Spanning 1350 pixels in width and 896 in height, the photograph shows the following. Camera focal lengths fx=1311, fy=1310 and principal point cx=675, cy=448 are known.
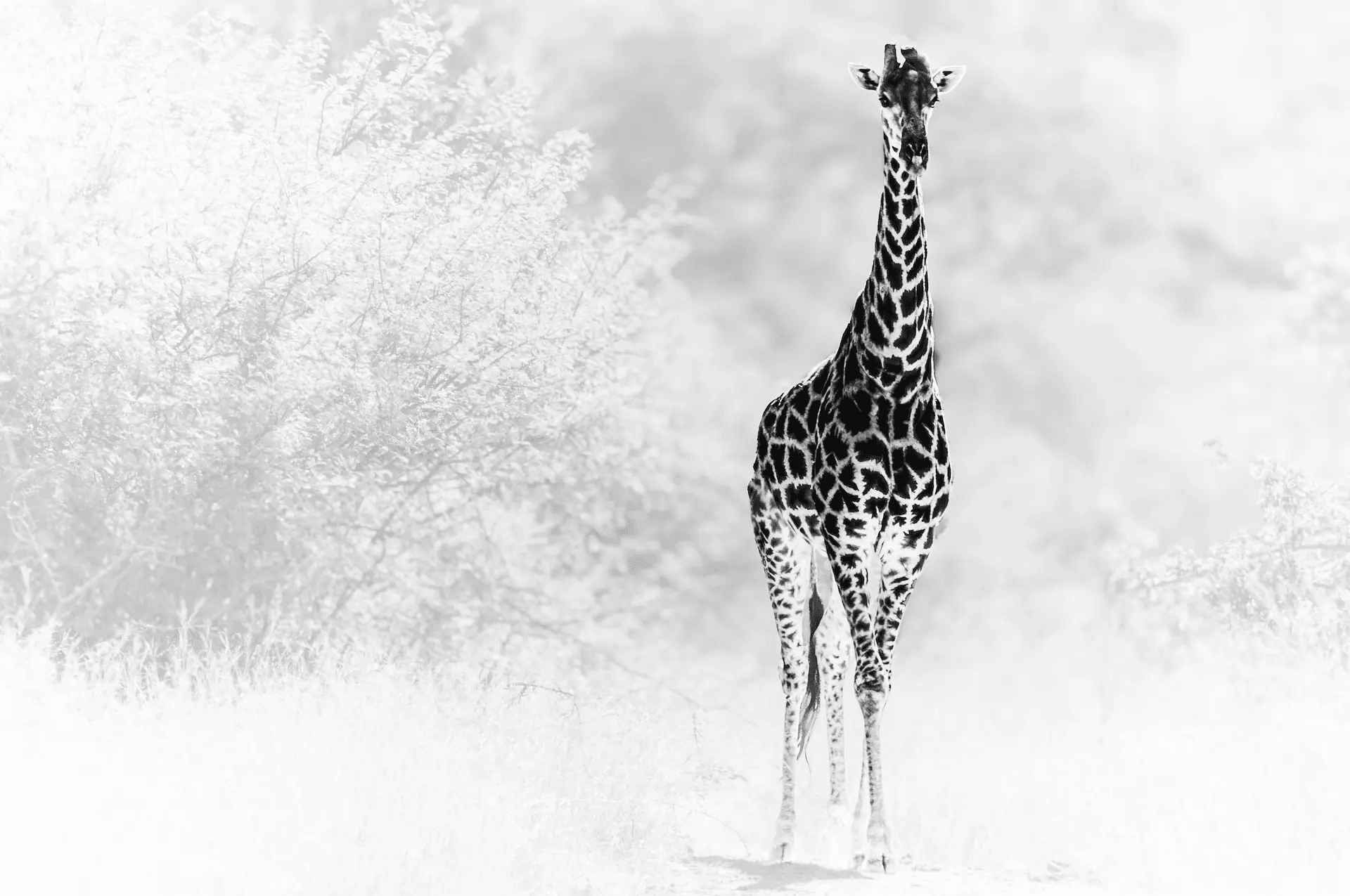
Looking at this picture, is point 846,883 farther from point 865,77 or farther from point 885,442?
point 865,77

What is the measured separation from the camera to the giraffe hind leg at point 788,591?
881 centimetres

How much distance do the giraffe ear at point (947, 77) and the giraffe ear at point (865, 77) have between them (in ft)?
1.07

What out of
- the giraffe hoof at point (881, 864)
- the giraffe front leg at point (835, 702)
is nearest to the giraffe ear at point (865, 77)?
the giraffe front leg at point (835, 702)

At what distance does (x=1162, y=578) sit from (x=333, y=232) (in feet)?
33.3

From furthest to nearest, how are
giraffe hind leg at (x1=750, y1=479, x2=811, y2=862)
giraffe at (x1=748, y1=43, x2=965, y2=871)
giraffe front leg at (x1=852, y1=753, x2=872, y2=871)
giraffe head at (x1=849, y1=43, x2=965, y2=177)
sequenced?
1. giraffe hind leg at (x1=750, y1=479, x2=811, y2=862)
2. giraffe front leg at (x1=852, y1=753, x2=872, y2=871)
3. giraffe at (x1=748, y1=43, x2=965, y2=871)
4. giraffe head at (x1=849, y1=43, x2=965, y2=177)

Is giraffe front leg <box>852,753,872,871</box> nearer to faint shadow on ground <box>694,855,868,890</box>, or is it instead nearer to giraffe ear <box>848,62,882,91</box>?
faint shadow on ground <box>694,855,868,890</box>

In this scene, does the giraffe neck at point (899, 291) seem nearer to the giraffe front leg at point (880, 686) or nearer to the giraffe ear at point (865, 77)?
the giraffe ear at point (865, 77)

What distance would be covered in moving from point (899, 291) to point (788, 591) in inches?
96.6

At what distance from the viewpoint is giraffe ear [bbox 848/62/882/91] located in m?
7.36

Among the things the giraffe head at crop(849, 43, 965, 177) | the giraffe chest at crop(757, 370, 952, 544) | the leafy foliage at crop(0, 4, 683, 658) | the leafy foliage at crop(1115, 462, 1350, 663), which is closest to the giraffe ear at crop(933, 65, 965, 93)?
the giraffe head at crop(849, 43, 965, 177)

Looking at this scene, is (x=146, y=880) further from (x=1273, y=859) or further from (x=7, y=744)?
(x=1273, y=859)

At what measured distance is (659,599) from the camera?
19.2 m

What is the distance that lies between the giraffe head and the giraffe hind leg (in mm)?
2901

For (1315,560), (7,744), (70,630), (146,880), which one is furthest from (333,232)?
(1315,560)
